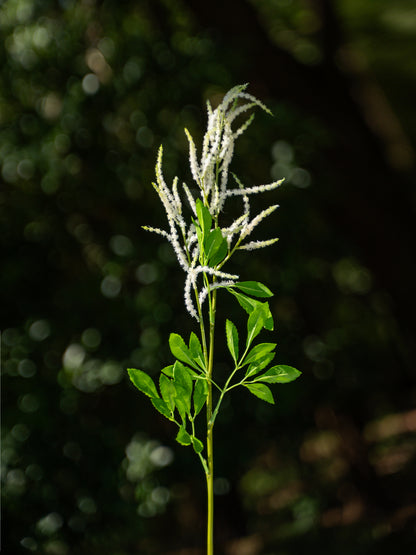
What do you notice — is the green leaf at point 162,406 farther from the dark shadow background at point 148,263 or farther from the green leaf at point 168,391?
the dark shadow background at point 148,263

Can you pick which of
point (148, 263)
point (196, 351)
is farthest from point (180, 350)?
point (148, 263)

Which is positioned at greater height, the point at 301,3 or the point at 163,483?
the point at 301,3

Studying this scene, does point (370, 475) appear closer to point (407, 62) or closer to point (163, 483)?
point (163, 483)

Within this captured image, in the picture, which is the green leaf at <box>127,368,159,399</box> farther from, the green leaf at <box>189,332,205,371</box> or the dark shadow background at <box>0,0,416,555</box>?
the dark shadow background at <box>0,0,416,555</box>

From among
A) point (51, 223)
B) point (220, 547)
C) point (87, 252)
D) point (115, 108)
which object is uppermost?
point (115, 108)

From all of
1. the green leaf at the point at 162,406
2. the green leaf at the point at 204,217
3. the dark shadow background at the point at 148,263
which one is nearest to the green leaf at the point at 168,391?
the green leaf at the point at 162,406

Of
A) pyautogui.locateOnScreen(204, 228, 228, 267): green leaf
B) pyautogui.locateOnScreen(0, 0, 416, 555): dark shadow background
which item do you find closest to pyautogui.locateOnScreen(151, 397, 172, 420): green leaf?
pyautogui.locateOnScreen(204, 228, 228, 267): green leaf

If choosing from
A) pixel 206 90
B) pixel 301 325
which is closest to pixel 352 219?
pixel 301 325
